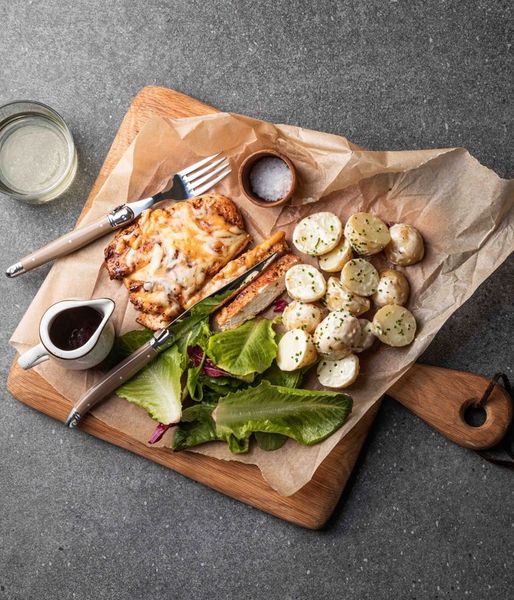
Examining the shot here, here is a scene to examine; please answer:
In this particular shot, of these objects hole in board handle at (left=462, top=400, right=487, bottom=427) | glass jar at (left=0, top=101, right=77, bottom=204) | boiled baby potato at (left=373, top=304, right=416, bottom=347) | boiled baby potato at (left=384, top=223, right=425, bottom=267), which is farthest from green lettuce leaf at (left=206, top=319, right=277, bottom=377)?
glass jar at (left=0, top=101, right=77, bottom=204)

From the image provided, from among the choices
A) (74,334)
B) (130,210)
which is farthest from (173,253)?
(74,334)

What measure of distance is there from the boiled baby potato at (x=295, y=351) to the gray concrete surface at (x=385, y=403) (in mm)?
424

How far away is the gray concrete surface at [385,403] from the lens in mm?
2684

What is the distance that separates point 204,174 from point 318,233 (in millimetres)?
491

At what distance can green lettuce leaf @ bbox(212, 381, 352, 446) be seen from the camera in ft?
8.05

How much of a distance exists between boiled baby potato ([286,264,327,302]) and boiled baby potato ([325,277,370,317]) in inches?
1.2

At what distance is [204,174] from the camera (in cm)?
270

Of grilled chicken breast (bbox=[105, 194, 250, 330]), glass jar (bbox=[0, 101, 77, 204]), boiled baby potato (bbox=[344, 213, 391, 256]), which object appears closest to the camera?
boiled baby potato (bbox=[344, 213, 391, 256])

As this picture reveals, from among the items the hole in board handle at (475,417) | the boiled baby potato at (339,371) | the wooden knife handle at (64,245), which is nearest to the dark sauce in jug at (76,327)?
the wooden knife handle at (64,245)

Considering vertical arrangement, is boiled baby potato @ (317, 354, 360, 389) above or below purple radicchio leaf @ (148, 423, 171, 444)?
below

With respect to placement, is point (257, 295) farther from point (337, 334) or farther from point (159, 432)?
point (159, 432)

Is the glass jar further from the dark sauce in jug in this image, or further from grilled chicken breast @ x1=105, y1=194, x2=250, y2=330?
the dark sauce in jug

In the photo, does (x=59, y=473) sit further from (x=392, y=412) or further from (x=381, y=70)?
(x=381, y=70)

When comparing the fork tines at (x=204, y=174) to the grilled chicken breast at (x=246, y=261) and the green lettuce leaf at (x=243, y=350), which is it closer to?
the grilled chicken breast at (x=246, y=261)
